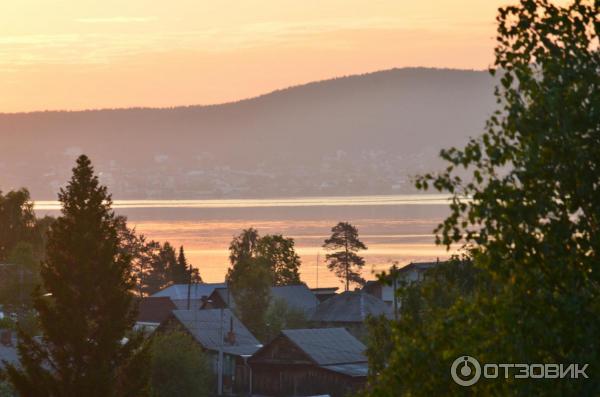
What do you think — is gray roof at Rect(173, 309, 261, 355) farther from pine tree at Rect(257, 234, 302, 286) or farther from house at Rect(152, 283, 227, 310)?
pine tree at Rect(257, 234, 302, 286)

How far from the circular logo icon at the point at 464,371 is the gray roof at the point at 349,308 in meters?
69.3

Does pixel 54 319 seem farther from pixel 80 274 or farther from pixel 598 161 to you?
pixel 598 161

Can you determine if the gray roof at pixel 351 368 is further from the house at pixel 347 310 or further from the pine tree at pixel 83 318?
the pine tree at pixel 83 318

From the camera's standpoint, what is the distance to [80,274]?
106 feet

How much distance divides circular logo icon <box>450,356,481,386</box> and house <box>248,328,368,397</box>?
4327 cm

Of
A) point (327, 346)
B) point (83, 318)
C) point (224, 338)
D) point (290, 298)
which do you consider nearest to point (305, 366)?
point (327, 346)

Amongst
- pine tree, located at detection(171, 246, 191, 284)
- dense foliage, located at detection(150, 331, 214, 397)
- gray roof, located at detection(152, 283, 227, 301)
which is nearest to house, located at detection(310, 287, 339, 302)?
gray roof, located at detection(152, 283, 227, 301)

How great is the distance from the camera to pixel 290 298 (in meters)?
94.2

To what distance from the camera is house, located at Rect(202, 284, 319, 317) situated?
303 ft

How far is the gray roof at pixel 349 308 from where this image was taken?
85625 mm

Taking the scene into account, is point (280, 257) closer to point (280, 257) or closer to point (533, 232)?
point (280, 257)

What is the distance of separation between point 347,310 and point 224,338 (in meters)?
18.8

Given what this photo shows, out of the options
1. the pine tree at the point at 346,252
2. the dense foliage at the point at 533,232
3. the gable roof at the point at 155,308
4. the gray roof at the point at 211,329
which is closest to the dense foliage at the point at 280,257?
the pine tree at the point at 346,252

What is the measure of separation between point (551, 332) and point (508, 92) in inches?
123
